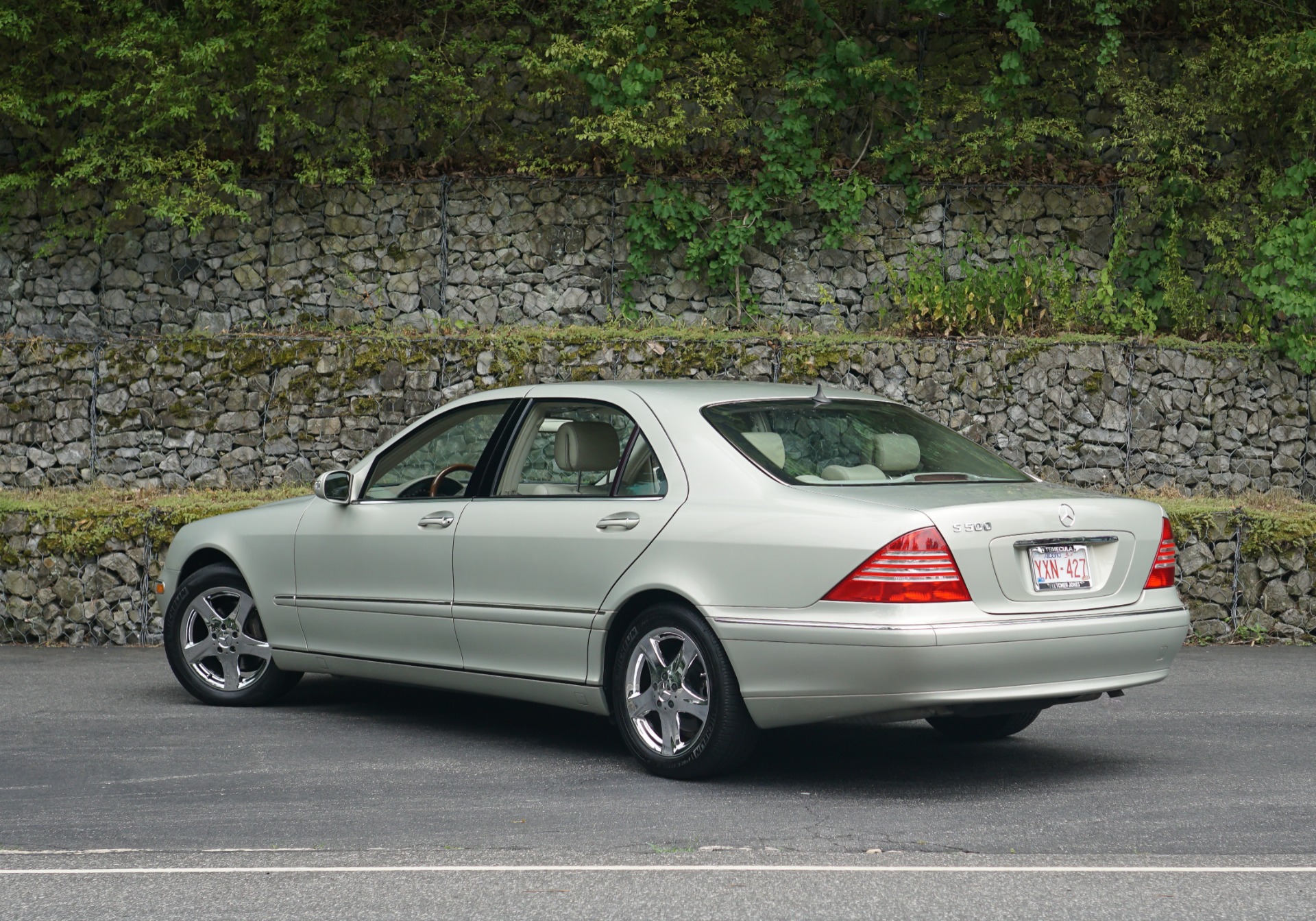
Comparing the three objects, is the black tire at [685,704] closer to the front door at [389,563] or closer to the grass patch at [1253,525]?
the front door at [389,563]

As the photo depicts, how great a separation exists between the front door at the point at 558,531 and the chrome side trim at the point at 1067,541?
54.5 inches

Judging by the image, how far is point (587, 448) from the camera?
22.3 ft

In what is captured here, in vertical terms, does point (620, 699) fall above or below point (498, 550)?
below

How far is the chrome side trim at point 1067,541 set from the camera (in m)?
5.80

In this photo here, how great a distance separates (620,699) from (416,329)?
1138 centimetres

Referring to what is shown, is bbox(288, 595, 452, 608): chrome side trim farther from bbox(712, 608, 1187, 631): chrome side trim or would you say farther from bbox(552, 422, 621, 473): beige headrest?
bbox(712, 608, 1187, 631): chrome side trim

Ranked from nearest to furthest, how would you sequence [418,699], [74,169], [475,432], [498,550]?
[498,550] < [418,699] < [475,432] < [74,169]

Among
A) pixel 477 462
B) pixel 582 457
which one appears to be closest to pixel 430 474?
pixel 477 462

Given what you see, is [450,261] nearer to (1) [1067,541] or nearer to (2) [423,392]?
(2) [423,392]

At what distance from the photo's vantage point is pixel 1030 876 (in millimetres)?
4746

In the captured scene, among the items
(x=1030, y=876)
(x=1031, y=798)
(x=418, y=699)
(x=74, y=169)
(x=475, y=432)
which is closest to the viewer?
(x=1030, y=876)

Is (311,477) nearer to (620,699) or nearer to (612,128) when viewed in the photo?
(612,128)

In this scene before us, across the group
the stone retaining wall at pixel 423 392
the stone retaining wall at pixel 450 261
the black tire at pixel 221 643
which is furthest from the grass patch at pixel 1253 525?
the stone retaining wall at pixel 450 261

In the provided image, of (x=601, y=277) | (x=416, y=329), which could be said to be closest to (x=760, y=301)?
(x=601, y=277)
